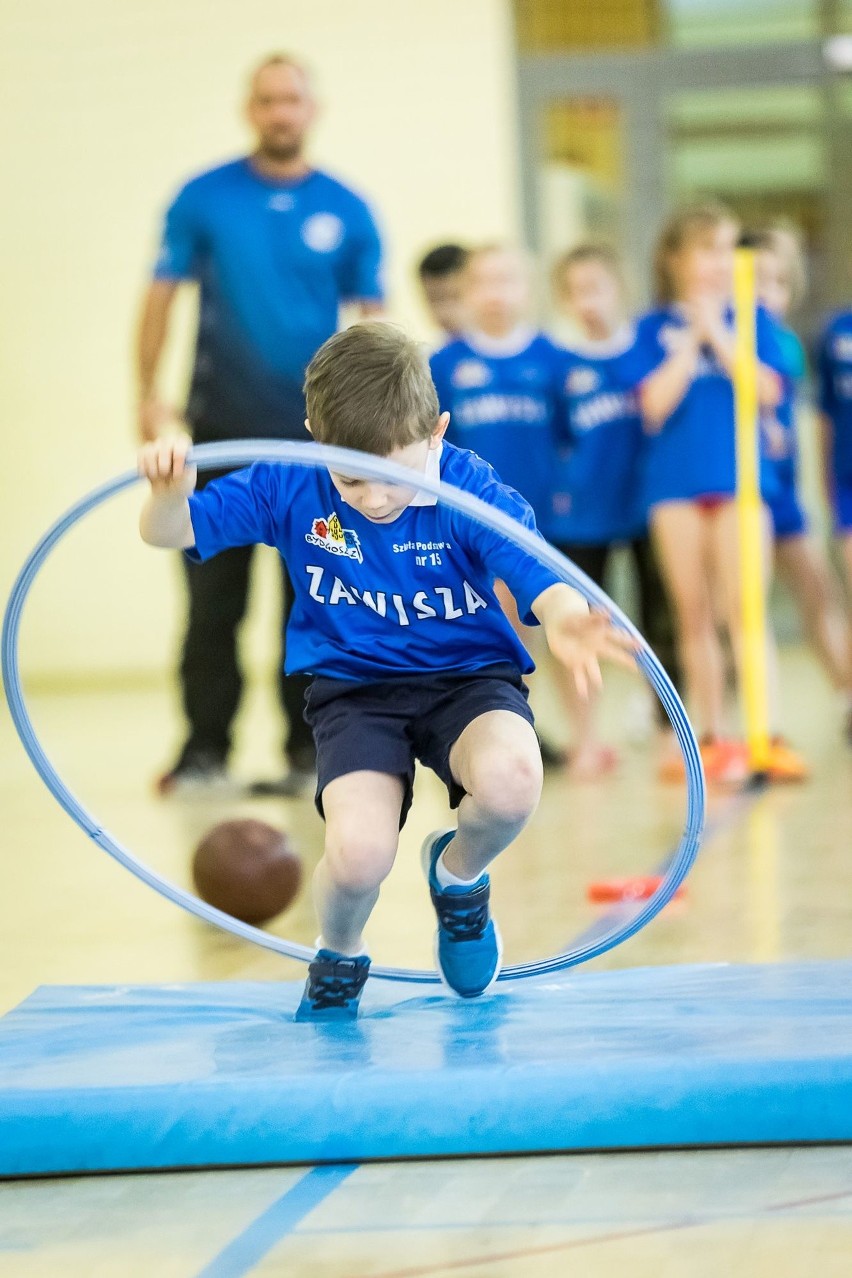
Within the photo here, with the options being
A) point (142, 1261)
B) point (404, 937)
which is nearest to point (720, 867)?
point (404, 937)

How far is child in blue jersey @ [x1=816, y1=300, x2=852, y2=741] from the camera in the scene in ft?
21.4

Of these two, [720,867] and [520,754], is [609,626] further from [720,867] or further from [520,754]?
[720,867]

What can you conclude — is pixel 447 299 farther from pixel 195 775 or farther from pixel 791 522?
pixel 195 775

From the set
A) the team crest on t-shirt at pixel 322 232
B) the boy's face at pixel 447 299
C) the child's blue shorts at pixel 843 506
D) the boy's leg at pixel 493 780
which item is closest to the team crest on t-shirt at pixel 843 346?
the child's blue shorts at pixel 843 506

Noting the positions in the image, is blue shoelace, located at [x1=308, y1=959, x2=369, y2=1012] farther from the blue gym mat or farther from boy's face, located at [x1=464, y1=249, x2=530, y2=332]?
boy's face, located at [x1=464, y1=249, x2=530, y2=332]

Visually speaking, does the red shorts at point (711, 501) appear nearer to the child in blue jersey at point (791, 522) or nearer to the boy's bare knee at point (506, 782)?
the child in blue jersey at point (791, 522)

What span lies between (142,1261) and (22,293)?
859 centimetres

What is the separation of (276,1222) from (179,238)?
167 inches

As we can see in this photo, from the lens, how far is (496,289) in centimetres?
572

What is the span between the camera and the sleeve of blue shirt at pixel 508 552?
2.53 metres

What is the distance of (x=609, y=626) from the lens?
237 cm

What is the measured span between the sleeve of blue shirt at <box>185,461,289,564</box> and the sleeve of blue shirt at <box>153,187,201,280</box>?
3249 millimetres

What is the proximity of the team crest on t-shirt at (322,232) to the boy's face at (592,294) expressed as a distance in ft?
2.97

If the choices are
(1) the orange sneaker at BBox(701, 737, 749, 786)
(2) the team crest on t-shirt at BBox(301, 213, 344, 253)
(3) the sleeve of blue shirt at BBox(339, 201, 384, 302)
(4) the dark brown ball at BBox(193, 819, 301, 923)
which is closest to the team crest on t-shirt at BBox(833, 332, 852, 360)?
(1) the orange sneaker at BBox(701, 737, 749, 786)
